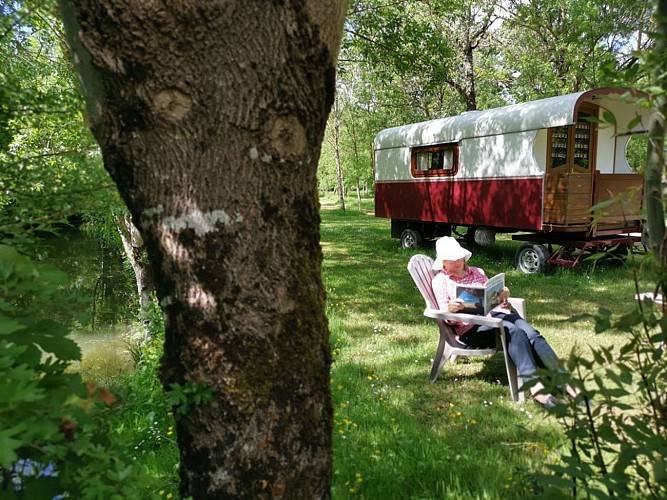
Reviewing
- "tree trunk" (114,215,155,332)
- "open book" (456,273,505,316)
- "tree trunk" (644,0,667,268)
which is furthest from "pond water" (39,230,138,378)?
"open book" (456,273,505,316)

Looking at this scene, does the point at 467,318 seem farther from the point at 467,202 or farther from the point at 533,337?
the point at 467,202

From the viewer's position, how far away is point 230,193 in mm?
1412

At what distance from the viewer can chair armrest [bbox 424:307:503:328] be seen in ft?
13.8

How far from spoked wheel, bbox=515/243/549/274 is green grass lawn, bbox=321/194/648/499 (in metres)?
0.48

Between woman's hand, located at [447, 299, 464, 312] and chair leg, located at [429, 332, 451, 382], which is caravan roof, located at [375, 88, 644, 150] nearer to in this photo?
woman's hand, located at [447, 299, 464, 312]

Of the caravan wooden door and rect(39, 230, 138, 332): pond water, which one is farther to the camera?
the caravan wooden door

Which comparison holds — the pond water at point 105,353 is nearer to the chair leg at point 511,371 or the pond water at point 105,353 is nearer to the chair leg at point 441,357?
the chair leg at point 441,357

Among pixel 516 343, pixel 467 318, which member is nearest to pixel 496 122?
pixel 467 318

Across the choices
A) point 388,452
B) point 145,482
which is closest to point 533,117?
point 388,452

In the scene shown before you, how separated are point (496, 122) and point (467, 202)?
68.3 inches

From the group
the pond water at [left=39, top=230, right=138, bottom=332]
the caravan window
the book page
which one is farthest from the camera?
the caravan window

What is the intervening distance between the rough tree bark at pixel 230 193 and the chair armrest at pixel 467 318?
9.62 feet

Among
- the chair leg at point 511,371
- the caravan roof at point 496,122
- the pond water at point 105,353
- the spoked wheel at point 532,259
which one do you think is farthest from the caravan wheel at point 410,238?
the chair leg at point 511,371

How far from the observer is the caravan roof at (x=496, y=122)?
862 cm
